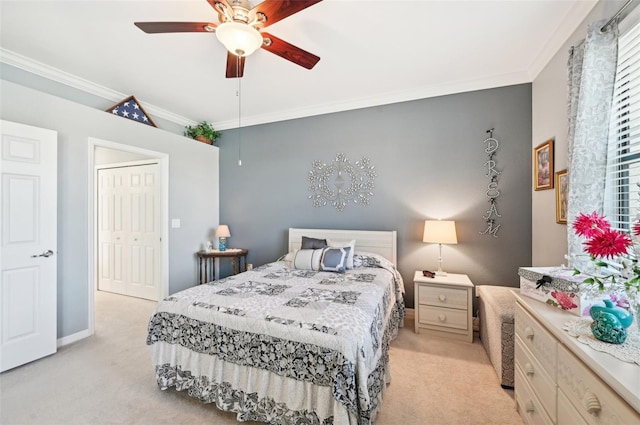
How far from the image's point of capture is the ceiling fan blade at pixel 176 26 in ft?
5.35

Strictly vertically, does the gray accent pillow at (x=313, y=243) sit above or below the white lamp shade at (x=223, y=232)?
below

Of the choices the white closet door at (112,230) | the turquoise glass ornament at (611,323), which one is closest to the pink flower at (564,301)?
the turquoise glass ornament at (611,323)

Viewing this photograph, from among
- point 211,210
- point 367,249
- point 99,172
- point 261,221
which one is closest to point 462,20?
point 367,249

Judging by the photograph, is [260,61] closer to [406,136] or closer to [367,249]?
[406,136]

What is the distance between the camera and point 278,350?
4.99ft

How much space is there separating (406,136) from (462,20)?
138 cm

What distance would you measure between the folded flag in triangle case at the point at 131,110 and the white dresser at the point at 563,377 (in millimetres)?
4482

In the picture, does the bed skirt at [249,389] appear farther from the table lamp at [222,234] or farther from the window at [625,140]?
the table lamp at [222,234]

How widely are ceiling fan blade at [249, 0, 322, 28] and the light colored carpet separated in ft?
8.49

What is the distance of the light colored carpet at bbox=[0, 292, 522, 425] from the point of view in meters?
1.70

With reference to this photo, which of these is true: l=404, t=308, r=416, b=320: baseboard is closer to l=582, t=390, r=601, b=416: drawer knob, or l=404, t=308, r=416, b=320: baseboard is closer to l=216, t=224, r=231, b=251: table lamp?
l=582, t=390, r=601, b=416: drawer knob

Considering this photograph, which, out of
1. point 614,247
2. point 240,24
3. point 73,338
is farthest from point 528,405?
point 73,338

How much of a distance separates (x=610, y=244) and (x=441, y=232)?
1807 millimetres

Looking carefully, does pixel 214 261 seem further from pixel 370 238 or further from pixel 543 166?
pixel 543 166
